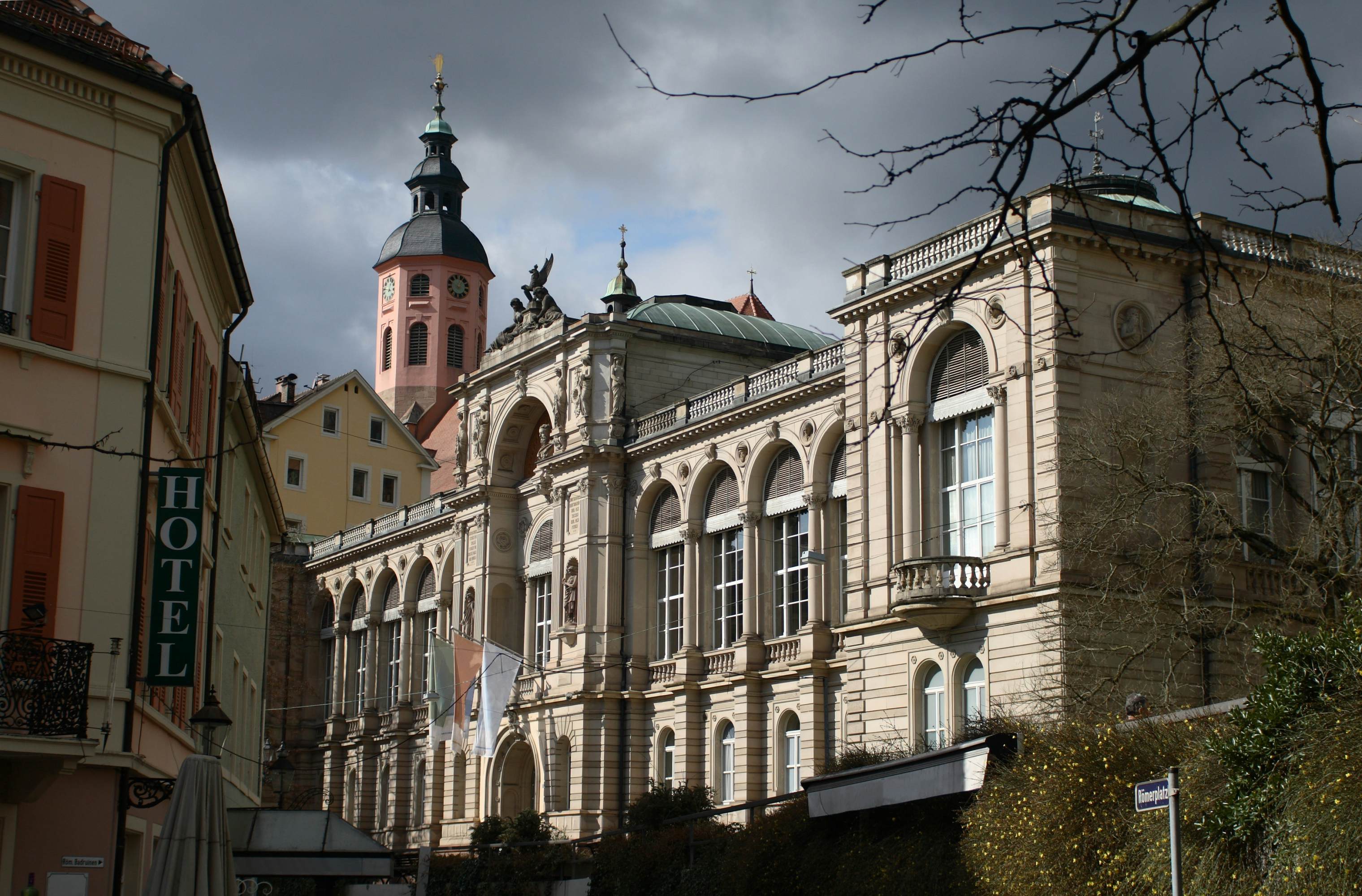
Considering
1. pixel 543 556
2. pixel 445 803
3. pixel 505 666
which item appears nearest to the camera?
pixel 505 666

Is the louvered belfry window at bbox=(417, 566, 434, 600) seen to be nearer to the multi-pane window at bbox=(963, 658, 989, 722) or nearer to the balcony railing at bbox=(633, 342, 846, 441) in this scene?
the balcony railing at bbox=(633, 342, 846, 441)

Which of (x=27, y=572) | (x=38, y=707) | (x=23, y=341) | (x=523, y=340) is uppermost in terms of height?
(x=523, y=340)

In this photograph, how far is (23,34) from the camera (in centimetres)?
1617

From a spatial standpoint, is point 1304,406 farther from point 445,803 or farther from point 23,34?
point 445,803

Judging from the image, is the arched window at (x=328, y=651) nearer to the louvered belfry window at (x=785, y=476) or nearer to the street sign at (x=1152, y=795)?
the louvered belfry window at (x=785, y=476)

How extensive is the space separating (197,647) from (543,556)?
3031cm

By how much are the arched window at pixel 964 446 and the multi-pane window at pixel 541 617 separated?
21009 mm

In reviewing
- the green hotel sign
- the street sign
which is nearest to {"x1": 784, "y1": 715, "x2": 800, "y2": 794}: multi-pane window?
the green hotel sign

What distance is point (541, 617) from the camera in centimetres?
5325

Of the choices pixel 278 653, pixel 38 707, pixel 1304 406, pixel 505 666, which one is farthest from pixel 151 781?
pixel 278 653

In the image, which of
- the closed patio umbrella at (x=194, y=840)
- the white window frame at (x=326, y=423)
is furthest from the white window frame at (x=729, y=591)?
the white window frame at (x=326, y=423)

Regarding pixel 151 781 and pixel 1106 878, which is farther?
pixel 151 781

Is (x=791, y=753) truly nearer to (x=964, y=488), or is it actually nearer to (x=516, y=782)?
(x=964, y=488)

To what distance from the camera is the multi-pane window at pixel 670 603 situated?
48062 mm
